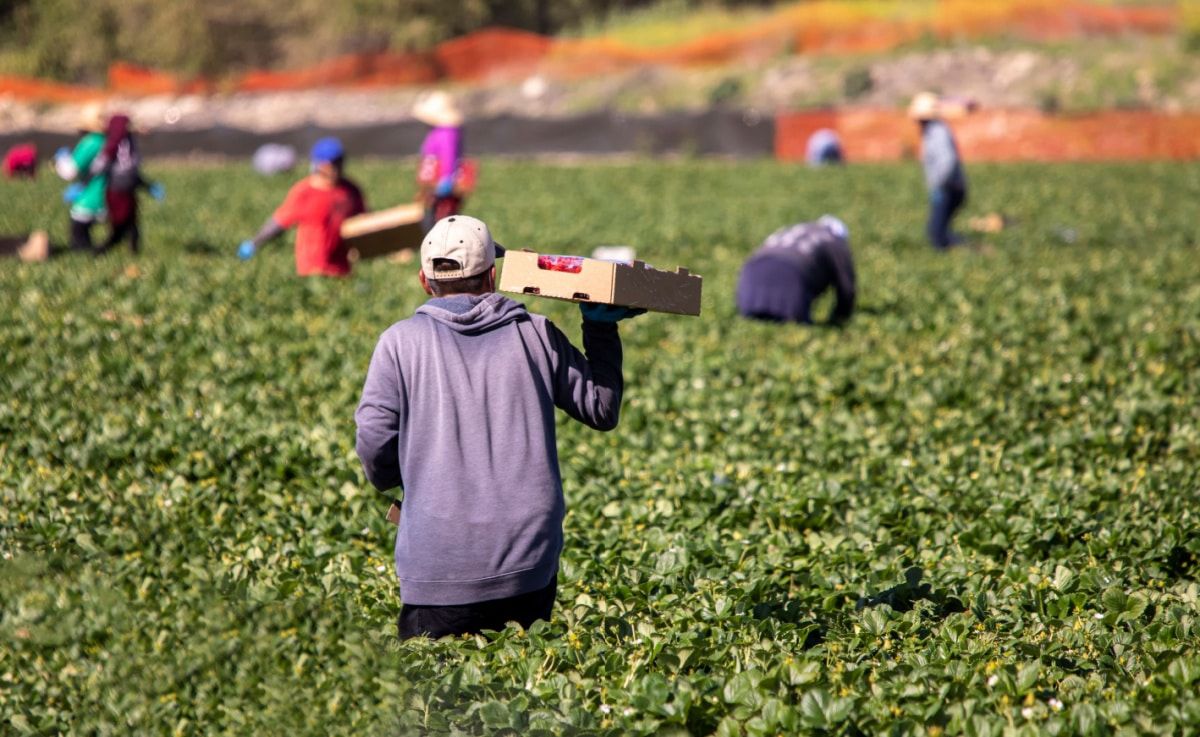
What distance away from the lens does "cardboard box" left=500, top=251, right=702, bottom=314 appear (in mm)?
3861

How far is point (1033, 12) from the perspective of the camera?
4650cm

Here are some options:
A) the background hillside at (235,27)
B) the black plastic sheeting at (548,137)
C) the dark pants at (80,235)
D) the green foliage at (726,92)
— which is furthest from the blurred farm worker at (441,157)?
the background hillside at (235,27)

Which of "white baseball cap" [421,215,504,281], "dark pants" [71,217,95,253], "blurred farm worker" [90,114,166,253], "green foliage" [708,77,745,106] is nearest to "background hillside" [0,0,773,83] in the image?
"green foliage" [708,77,745,106]

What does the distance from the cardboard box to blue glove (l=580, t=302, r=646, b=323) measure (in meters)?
0.05

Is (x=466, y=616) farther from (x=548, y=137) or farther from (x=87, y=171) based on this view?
(x=548, y=137)

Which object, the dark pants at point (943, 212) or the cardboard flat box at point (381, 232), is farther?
the dark pants at point (943, 212)

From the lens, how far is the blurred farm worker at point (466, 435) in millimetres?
3822

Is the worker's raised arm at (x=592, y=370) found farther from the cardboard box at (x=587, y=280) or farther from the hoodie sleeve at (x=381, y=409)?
the hoodie sleeve at (x=381, y=409)

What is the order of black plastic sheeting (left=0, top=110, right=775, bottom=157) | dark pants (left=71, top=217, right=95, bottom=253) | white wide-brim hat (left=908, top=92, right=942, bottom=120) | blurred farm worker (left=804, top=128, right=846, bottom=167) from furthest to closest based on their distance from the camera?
black plastic sheeting (left=0, top=110, right=775, bottom=157) → blurred farm worker (left=804, top=128, right=846, bottom=167) → white wide-brim hat (left=908, top=92, right=942, bottom=120) → dark pants (left=71, top=217, right=95, bottom=253)

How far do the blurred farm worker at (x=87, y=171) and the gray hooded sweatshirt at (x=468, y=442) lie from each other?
10.3 metres

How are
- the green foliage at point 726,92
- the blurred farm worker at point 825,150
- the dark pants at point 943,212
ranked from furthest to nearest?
the green foliage at point 726,92 → the blurred farm worker at point 825,150 → the dark pants at point 943,212

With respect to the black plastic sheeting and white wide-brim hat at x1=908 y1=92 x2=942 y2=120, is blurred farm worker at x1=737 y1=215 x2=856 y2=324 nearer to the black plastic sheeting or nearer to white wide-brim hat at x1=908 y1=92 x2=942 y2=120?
white wide-brim hat at x1=908 y1=92 x2=942 y2=120

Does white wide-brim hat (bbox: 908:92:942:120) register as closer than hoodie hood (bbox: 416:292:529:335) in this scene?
No

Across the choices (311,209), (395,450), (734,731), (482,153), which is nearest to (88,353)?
(311,209)
